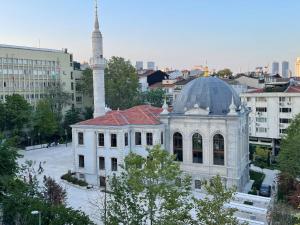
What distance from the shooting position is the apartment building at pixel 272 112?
5053cm

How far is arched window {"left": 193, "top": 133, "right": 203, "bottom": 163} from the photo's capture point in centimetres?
3328

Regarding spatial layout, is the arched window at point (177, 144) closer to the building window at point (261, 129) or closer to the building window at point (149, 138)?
the building window at point (149, 138)

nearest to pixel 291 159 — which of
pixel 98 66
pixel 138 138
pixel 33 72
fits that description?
pixel 138 138

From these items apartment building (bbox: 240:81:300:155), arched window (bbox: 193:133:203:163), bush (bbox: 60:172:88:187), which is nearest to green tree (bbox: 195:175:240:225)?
arched window (bbox: 193:133:203:163)

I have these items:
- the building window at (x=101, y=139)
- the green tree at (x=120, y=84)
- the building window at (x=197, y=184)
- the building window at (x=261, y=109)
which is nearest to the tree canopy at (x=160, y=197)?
the building window at (x=197, y=184)

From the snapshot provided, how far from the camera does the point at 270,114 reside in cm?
5225

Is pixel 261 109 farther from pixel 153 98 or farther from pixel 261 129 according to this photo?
pixel 153 98

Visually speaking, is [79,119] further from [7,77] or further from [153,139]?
[153,139]

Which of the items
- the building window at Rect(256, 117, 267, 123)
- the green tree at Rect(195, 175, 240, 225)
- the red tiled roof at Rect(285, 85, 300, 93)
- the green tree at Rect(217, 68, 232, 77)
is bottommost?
the green tree at Rect(195, 175, 240, 225)

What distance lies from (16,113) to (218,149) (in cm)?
3180

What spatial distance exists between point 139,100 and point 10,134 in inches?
1027

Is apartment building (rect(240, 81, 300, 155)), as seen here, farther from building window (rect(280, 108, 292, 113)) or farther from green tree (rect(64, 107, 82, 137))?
green tree (rect(64, 107, 82, 137))

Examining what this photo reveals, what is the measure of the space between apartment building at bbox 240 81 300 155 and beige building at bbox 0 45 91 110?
34467 millimetres

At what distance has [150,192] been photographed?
16.9 metres
